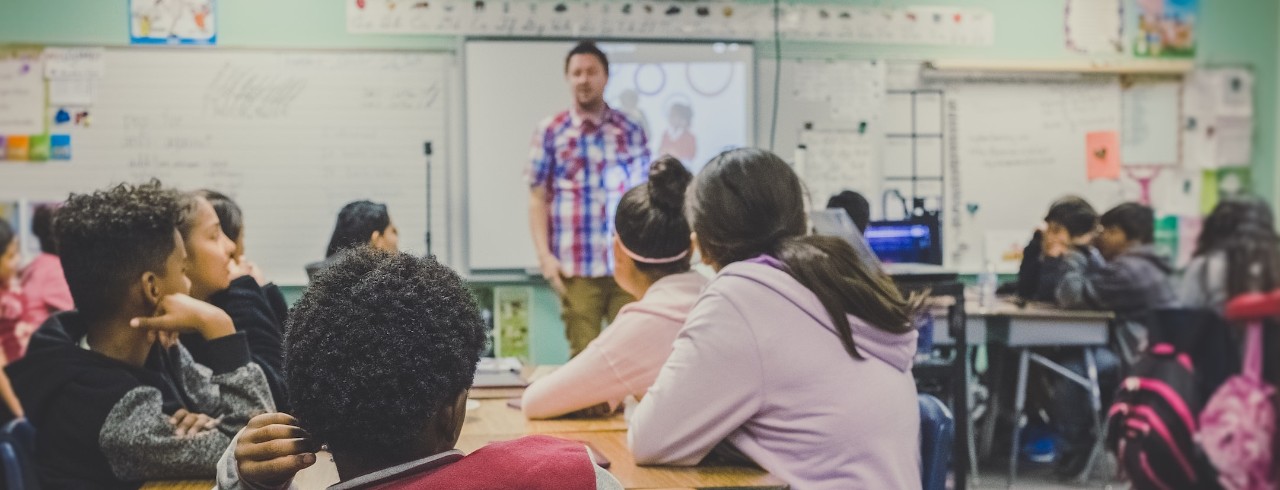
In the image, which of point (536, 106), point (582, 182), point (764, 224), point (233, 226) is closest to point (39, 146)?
point (536, 106)

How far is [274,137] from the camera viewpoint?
17.1 ft

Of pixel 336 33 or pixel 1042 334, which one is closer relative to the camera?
pixel 1042 334

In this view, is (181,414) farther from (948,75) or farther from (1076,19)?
(1076,19)

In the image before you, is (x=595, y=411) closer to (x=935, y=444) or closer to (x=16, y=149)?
(x=935, y=444)

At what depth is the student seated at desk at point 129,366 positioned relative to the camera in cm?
180

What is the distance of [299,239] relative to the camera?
5.25 metres

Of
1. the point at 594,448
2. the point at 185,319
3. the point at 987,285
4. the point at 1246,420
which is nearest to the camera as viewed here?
the point at 1246,420

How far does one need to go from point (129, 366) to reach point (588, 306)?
9.45ft

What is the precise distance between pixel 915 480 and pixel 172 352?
133cm

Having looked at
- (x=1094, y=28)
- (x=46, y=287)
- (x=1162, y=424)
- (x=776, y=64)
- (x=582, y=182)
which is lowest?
(x=46, y=287)

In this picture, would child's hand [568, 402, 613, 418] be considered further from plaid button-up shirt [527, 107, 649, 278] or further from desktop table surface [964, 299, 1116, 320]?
desktop table surface [964, 299, 1116, 320]

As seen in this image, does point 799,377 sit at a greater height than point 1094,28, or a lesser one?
lesser

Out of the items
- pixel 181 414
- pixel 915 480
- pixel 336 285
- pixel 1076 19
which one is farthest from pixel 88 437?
→ pixel 1076 19

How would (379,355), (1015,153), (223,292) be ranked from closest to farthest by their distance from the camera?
(379,355) → (223,292) → (1015,153)
